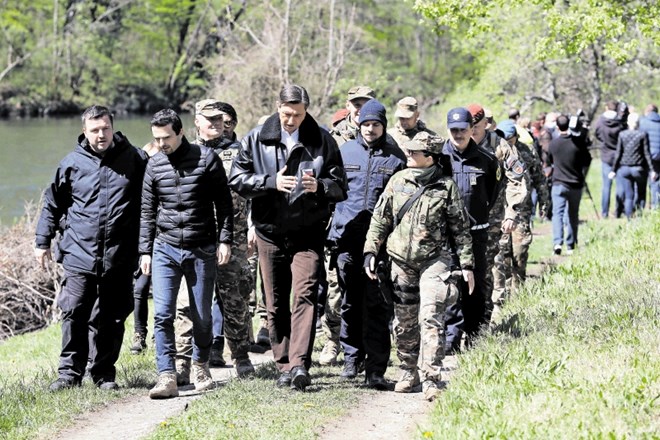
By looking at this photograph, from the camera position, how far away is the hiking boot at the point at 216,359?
921 centimetres

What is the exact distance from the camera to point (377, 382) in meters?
7.75

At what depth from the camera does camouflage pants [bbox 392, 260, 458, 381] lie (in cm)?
732

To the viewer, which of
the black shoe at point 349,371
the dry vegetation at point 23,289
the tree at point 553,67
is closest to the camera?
the black shoe at point 349,371

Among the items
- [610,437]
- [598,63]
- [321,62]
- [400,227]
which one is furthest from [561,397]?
[321,62]

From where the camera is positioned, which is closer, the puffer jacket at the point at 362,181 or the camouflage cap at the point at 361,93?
the puffer jacket at the point at 362,181

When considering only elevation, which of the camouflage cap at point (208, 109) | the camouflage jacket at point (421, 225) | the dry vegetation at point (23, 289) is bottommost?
the dry vegetation at point (23, 289)

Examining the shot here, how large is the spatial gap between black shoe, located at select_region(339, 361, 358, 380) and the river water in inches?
536

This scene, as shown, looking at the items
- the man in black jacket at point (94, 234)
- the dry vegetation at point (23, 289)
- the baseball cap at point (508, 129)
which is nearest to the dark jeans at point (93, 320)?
the man in black jacket at point (94, 234)

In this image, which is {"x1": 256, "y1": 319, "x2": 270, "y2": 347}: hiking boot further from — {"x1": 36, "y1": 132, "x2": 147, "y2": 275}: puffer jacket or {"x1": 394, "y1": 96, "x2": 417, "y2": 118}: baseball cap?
{"x1": 394, "y1": 96, "x2": 417, "y2": 118}: baseball cap

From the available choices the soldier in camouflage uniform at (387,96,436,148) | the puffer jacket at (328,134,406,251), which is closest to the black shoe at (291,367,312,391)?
the puffer jacket at (328,134,406,251)

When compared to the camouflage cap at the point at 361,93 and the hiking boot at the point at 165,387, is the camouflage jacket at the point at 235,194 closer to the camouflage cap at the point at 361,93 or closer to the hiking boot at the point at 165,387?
the camouflage cap at the point at 361,93

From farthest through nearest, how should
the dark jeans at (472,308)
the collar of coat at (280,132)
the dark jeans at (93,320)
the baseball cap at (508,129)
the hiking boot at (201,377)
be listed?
A: the baseball cap at (508,129)
the dark jeans at (472,308)
the dark jeans at (93,320)
the hiking boot at (201,377)
the collar of coat at (280,132)

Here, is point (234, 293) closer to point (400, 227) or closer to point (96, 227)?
point (96, 227)

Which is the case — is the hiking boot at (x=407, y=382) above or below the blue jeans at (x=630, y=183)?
below
